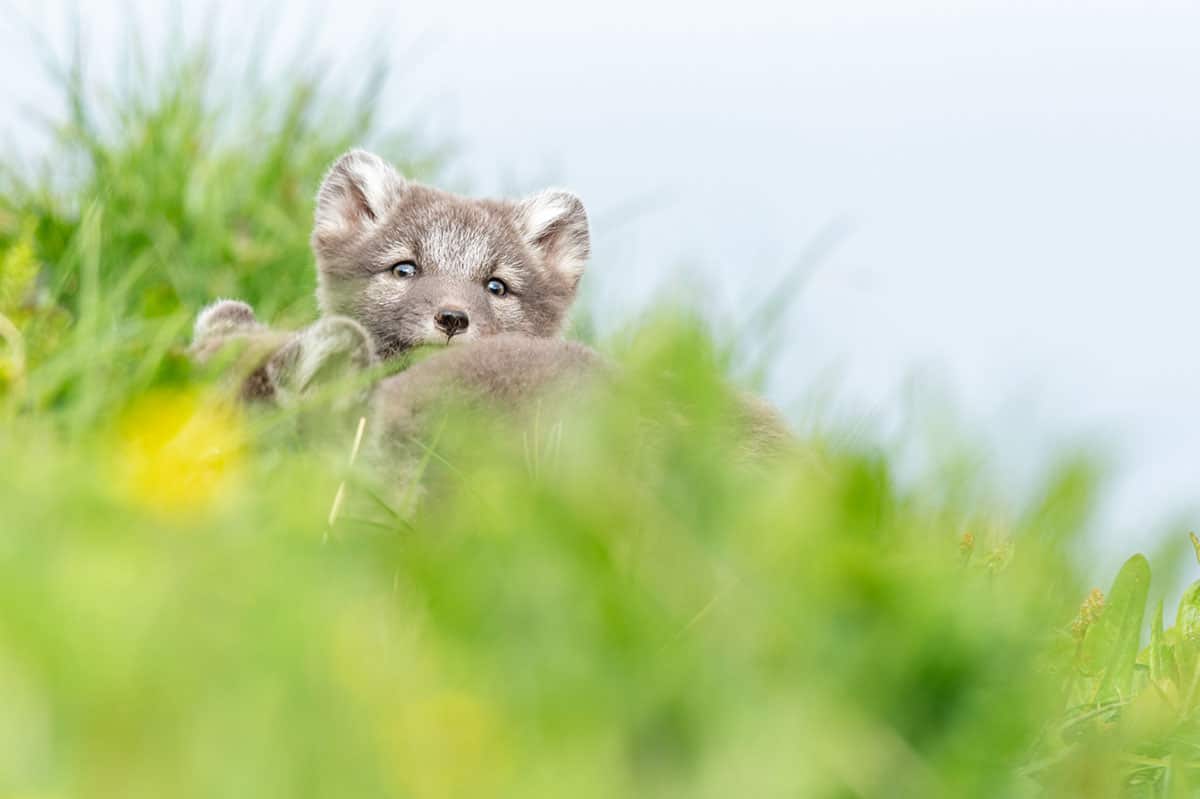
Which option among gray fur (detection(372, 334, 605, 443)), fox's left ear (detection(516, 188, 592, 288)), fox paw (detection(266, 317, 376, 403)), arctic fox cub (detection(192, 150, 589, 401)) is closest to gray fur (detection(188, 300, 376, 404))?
fox paw (detection(266, 317, 376, 403))

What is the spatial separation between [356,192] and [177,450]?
157 inches

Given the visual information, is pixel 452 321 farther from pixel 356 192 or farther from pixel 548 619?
pixel 548 619

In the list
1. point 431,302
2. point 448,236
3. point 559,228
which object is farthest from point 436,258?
point 559,228

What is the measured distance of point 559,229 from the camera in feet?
24.4

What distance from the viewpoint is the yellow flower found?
2766mm

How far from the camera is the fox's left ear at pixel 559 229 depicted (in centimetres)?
727

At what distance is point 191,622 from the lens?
5.92ft

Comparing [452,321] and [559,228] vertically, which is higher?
[559,228]

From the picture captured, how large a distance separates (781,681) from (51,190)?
24.9 ft

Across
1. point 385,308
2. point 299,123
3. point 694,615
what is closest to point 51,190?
point 299,123

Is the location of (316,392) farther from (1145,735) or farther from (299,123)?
(299,123)

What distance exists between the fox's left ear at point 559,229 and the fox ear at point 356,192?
700 millimetres

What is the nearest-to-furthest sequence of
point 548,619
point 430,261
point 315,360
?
point 548,619
point 315,360
point 430,261

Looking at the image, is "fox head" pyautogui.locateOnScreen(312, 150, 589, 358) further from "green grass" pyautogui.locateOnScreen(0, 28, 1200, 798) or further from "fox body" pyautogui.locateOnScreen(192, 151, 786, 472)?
"green grass" pyautogui.locateOnScreen(0, 28, 1200, 798)
